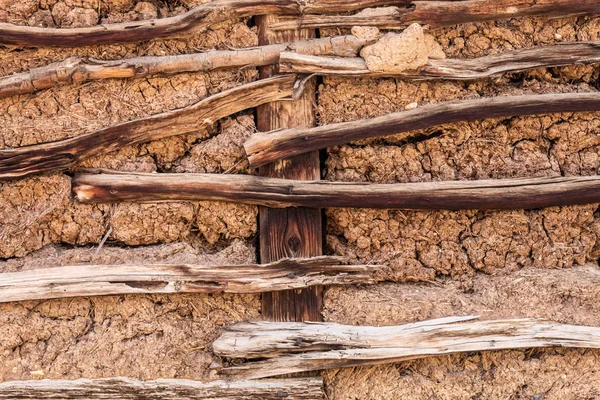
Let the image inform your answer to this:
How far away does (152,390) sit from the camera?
2303 millimetres

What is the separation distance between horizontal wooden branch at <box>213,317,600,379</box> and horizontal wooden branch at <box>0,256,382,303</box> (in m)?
0.18

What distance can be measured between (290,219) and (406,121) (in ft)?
1.87

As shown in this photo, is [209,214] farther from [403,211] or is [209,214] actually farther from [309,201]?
[403,211]

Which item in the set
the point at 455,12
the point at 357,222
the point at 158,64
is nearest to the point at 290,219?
the point at 357,222

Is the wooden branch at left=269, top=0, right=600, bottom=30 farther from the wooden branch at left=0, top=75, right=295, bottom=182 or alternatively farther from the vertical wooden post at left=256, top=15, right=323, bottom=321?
the wooden branch at left=0, top=75, right=295, bottom=182

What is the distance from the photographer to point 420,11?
2.34m

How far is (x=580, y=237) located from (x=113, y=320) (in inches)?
71.8

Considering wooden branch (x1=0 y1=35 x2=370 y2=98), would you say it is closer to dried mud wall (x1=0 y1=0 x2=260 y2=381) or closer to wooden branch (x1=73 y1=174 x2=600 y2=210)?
dried mud wall (x1=0 y1=0 x2=260 y2=381)

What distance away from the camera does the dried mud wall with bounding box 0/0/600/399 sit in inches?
93.0

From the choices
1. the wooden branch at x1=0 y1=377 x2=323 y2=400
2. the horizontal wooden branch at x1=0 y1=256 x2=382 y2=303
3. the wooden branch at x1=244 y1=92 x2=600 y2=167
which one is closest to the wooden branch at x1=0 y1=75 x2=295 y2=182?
the wooden branch at x1=244 y1=92 x2=600 y2=167

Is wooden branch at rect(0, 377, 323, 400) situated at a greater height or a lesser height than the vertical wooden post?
lesser

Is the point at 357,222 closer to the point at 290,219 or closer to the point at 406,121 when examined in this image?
the point at 290,219

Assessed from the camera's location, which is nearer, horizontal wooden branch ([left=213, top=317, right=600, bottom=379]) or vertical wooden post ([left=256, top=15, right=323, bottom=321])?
horizontal wooden branch ([left=213, top=317, right=600, bottom=379])

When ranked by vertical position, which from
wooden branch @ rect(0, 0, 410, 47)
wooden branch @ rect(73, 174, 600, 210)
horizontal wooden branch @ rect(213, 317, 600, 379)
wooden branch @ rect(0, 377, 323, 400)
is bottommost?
wooden branch @ rect(0, 377, 323, 400)
